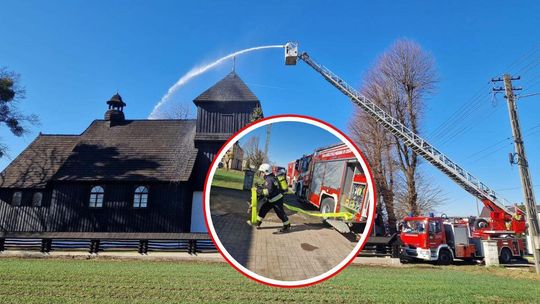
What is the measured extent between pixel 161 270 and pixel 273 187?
15281 mm

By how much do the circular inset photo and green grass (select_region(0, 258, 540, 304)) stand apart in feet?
29.7

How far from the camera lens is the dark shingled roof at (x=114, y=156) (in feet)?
93.0

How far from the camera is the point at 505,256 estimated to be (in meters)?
23.8

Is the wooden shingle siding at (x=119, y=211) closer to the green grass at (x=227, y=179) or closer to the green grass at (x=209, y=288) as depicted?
the green grass at (x=209, y=288)

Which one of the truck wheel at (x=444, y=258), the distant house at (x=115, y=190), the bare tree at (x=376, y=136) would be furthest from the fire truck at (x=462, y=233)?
the bare tree at (x=376, y=136)

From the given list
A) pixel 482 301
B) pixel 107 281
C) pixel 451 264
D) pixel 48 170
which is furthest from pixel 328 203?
pixel 48 170

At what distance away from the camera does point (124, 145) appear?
31469 millimetres

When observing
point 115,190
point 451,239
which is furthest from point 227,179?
point 115,190

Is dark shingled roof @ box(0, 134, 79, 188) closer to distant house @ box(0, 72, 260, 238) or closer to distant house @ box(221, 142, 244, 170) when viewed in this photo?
distant house @ box(0, 72, 260, 238)

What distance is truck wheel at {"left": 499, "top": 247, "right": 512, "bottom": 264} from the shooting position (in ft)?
77.6

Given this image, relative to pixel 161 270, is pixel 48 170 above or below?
above

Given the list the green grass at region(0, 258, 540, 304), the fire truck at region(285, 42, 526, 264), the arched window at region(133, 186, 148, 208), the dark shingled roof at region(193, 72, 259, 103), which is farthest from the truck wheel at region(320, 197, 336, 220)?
the arched window at region(133, 186, 148, 208)

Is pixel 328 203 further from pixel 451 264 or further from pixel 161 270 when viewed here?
pixel 451 264

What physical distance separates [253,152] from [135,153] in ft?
102
